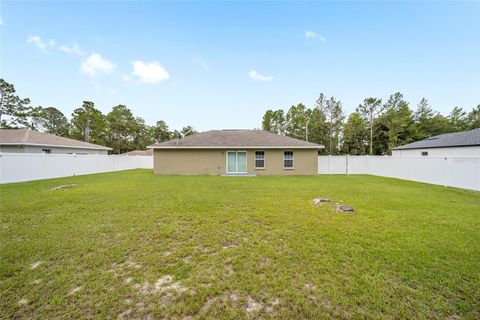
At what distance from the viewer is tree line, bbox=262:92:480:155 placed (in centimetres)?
2995

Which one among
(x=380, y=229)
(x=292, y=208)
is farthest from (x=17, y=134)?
(x=380, y=229)

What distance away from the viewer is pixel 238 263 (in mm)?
2783

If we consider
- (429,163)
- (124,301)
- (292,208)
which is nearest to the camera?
(124,301)

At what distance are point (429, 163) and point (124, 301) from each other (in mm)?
14638

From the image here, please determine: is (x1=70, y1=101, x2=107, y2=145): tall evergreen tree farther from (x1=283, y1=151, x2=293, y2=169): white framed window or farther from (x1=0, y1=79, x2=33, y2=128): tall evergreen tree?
(x1=283, y1=151, x2=293, y2=169): white framed window

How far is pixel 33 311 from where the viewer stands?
6.28ft

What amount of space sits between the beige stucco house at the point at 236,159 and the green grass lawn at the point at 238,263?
9273mm

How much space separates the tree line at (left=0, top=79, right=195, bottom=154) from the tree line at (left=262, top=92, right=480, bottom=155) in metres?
24.2

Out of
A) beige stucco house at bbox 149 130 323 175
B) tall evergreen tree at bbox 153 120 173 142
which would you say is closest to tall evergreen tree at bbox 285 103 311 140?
beige stucco house at bbox 149 130 323 175

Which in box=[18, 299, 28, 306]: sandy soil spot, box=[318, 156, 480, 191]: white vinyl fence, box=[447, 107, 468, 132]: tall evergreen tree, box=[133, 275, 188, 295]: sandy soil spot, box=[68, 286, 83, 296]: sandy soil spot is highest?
box=[447, 107, 468, 132]: tall evergreen tree

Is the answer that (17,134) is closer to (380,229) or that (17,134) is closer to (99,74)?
(99,74)

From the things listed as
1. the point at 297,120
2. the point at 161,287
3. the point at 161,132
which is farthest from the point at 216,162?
the point at 161,132

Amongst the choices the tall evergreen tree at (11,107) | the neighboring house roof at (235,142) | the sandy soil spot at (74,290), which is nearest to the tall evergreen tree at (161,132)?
the tall evergreen tree at (11,107)

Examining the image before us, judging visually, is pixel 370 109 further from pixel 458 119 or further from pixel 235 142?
pixel 235 142
